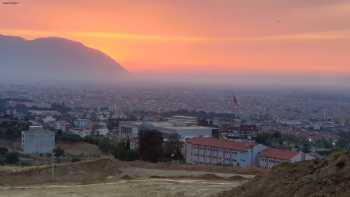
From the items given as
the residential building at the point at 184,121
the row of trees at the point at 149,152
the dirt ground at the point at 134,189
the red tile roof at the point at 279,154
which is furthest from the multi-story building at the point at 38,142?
the dirt ground at the point at 134,189

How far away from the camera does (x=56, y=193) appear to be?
18.4m

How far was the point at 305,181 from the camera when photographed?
12.4m

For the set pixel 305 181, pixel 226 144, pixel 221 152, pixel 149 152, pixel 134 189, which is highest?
pixel 305 181

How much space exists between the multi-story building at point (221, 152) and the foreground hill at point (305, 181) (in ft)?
72.7

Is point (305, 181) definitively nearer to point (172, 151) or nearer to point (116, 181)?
point (116, 181)

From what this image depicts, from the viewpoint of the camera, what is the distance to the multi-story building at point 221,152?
37656 mm

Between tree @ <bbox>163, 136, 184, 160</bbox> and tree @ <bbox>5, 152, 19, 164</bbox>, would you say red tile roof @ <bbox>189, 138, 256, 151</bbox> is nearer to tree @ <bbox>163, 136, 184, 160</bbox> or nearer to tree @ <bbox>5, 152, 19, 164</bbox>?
tree @ <bbox>163, 136, 184, 160</bbox>

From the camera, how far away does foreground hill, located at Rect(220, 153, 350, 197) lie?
11570mm

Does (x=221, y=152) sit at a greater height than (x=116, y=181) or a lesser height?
lesser

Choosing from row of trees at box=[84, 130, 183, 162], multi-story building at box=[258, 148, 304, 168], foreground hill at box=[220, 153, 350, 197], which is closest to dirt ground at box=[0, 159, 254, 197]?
foreground hill at box=[220, 153, 350, 197]

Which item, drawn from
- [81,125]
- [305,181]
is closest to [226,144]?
[305,181]

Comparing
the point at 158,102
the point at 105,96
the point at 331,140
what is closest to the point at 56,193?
the point at 331,140

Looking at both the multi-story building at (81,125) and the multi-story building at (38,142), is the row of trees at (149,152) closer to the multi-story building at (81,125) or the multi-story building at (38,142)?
the multi-story building at (38,142)

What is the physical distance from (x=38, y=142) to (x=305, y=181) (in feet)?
137
